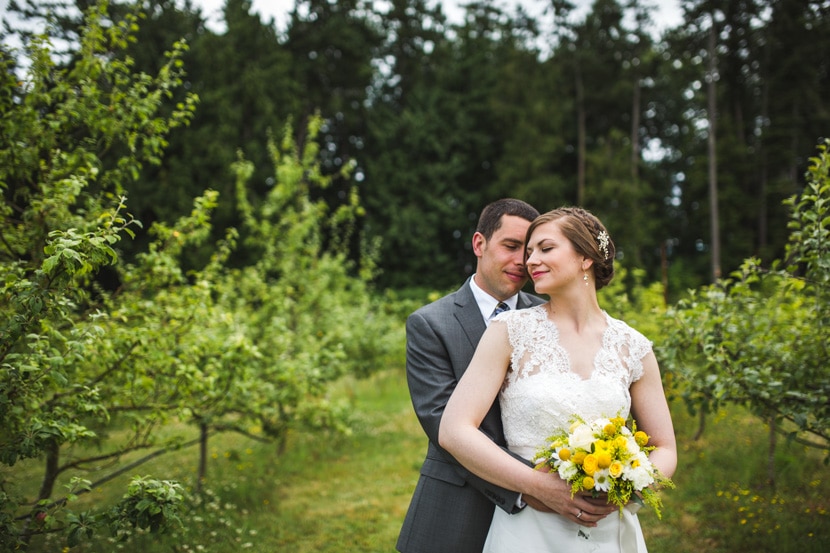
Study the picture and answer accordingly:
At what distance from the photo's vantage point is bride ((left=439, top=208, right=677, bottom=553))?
2.19 m

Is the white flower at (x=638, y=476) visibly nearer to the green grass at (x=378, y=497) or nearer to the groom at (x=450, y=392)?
the groom at (x=450, y=392)

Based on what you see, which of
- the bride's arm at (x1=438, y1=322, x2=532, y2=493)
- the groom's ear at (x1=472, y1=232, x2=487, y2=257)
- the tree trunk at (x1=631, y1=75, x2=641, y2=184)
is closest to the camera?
the bride's arm at (x1=438, y1=322, x2=532, y2=493)

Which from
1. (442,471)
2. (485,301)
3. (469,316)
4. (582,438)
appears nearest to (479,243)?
(485,301)

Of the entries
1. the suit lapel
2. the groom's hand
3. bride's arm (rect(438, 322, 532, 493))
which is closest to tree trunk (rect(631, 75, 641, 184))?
the suit lapel

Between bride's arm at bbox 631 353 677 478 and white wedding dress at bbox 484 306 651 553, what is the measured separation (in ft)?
0.18

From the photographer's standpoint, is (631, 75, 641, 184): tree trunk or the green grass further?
(631, 75, 641, 184): tree trunk

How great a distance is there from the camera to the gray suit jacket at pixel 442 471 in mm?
2465

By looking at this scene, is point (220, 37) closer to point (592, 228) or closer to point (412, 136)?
point (412, 136)

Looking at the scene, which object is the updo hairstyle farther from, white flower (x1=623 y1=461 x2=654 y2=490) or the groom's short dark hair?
white flower (x1=623 y1=461 x2=654 y2=490)

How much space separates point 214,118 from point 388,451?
Result: 1703 cm

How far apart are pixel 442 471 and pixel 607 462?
2.88 feet

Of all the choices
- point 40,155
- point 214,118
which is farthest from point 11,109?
point 214,118

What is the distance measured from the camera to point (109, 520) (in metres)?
2.77

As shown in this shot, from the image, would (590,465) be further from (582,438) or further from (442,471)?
(442,471)
